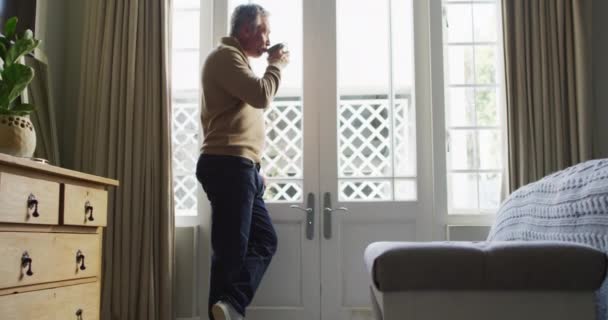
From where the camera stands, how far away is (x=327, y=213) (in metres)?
3.04

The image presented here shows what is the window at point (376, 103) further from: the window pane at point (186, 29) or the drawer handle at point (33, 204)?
the drawer handle at point (33, 204)

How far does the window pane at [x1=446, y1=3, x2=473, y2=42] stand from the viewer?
3127mm

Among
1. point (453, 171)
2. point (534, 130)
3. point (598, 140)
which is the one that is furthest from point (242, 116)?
point (598, 140)

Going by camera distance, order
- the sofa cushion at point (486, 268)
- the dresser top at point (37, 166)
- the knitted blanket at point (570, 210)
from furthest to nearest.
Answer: the dresser top at point (37, 166) → the knitted blanket at point (570, 210) → the sofa cushion at point (486, 268)

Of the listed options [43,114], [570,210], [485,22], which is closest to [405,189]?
[485,22]

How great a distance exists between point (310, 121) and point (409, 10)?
0.79 metres

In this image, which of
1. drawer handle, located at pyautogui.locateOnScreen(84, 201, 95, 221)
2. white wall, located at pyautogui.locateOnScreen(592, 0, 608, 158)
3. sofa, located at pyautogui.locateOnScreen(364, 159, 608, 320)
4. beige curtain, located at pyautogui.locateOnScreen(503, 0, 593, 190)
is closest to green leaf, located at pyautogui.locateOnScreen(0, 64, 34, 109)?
drawer handle, located at pyautogui.locateOnScreen(84, 201, 95, 221)

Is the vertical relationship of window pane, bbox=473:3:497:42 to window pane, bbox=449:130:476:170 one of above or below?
above

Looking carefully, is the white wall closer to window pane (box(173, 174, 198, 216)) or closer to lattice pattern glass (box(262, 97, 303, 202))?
lattice pattern glass (box(262, 97, 303, 202))

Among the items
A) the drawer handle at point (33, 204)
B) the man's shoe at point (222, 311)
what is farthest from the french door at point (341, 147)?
the drawer handle at point (33, 204)

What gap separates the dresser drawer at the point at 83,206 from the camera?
1840mm

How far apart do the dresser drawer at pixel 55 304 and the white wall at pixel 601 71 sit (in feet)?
7.88

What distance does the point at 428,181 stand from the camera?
121 inches

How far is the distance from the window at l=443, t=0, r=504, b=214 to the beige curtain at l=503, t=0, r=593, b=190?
5.2 inches
